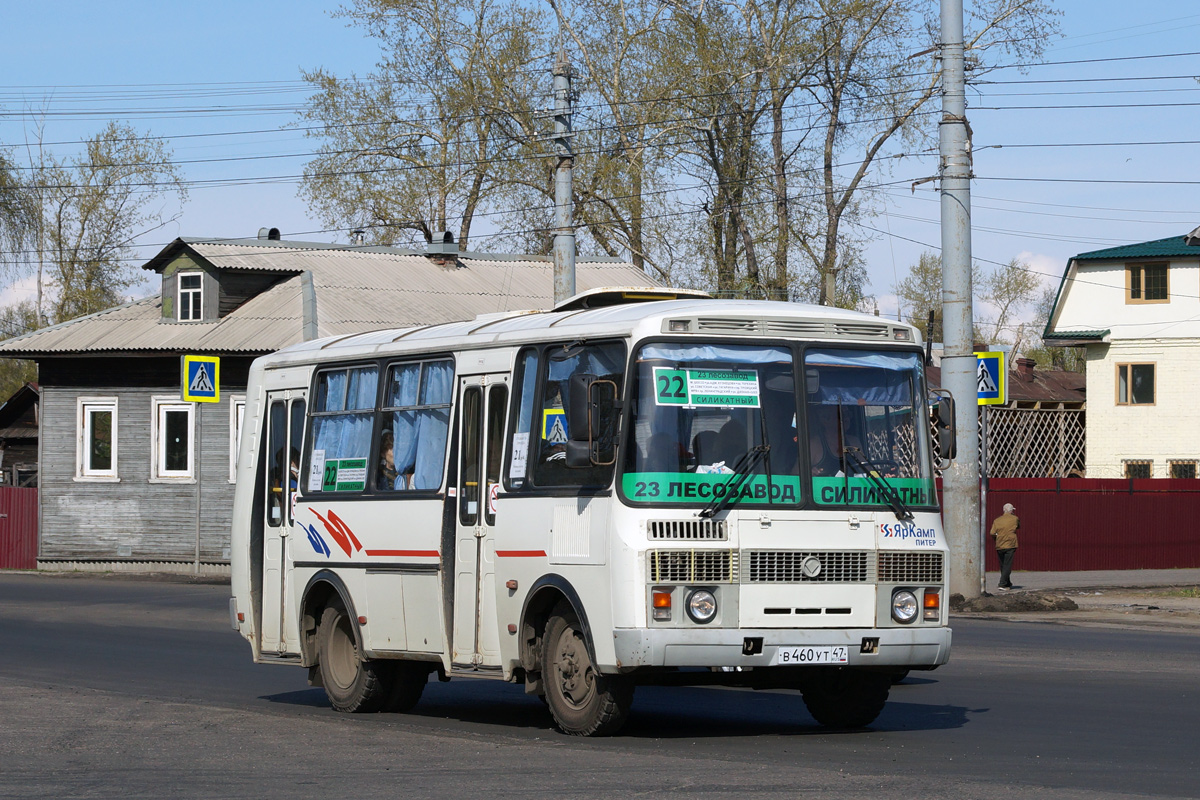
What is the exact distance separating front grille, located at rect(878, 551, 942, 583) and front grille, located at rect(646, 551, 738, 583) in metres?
1.03

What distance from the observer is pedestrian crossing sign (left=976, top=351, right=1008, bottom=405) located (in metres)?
24.2

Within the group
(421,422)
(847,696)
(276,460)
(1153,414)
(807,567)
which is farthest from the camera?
(1153,414)

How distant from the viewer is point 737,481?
10703 millimetres

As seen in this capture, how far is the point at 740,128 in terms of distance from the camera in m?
48.3

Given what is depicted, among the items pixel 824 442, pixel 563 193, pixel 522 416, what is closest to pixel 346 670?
pixel 522 416

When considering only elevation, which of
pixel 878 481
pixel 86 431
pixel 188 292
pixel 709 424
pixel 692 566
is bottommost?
pixel 692 566

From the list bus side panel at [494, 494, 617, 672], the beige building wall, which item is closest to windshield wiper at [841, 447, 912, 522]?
bus side panel at [494, 494, 617, 672]

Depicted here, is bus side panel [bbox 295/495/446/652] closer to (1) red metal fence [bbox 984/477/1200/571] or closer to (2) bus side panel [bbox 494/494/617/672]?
(2) bus side panel [bbox 494/494/617/672]

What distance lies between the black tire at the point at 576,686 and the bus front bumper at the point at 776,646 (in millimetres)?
396

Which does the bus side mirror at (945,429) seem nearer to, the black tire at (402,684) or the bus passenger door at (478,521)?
the bus passenger door at (478,521)

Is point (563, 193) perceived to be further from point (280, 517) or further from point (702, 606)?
point (702, 606)

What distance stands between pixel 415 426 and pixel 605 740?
3098 millimetres

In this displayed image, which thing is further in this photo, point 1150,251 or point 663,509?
point 1150,251

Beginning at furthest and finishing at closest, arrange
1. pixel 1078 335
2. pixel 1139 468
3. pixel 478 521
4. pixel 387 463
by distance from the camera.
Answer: pixel 1078 335 → pixel 1139 468 → pixel 387 463 → pixel 478 521
